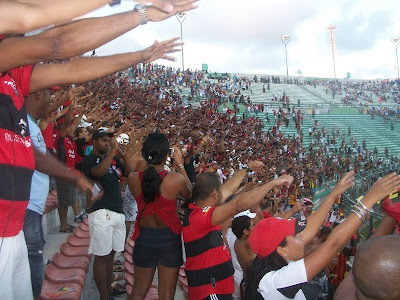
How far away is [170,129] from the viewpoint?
14.6 metres

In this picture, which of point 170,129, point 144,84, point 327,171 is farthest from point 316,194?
point 144,84

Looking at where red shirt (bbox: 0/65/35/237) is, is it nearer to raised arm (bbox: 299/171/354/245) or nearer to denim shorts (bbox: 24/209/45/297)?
denim shorts (bbox: 24/209/45/297)

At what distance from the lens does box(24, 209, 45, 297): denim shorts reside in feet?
7.62

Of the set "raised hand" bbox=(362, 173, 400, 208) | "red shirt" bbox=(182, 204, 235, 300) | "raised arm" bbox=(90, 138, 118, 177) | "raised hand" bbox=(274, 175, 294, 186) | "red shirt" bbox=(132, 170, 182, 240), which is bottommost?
"red shirt" bbox=(182, 204, 235, 300)

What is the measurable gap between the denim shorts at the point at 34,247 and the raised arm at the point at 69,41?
3.54ft

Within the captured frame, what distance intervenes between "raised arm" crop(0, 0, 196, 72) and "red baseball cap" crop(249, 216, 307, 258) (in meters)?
1.28

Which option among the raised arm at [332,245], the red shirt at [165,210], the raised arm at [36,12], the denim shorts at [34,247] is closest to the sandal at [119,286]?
the red shirt at [165,210]

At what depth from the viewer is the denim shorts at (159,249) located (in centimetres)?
314

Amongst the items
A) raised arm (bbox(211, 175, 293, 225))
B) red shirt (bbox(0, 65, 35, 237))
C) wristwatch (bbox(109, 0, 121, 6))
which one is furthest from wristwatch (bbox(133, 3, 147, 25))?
raised arm (bbox(211, 175, 293, 225))

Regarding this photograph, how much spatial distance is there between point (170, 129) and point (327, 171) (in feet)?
35.6

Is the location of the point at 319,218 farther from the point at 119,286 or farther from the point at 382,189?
the point at 119,286

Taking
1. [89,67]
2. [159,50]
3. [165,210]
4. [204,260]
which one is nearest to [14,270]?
[89,67]

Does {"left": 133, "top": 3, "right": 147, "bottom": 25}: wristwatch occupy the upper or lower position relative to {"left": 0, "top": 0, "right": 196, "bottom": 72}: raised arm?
upper

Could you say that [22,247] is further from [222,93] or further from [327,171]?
[222,93]
